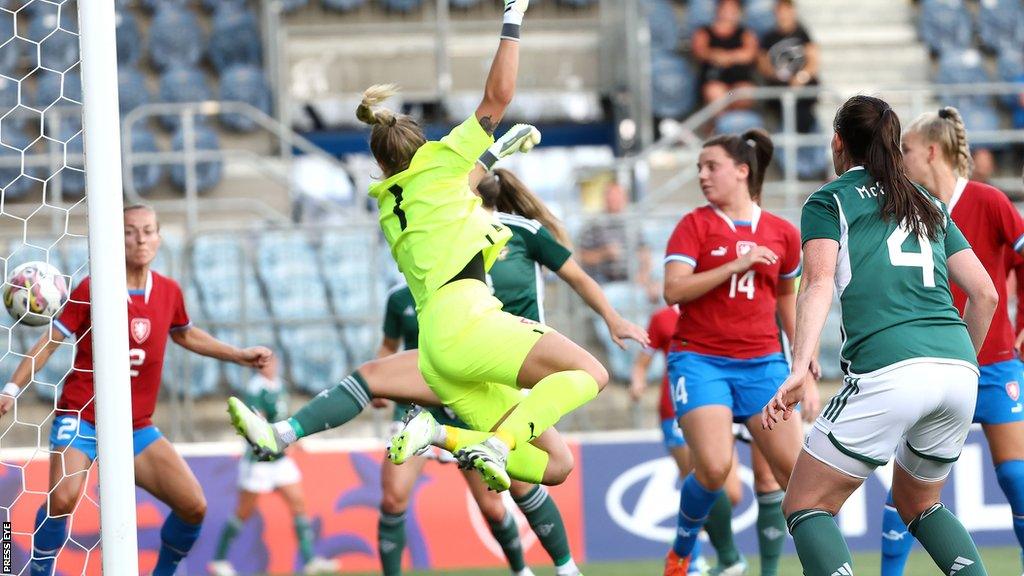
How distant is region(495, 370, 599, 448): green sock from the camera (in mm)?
4949

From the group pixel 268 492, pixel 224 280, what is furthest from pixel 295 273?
pixel 268 492

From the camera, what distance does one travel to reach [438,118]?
15.9 metres

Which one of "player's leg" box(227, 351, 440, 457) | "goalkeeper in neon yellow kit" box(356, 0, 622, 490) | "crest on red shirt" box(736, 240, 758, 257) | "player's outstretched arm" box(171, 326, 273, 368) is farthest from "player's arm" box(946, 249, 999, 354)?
"player's outstretched arm" box(171, 326, 273, 368)

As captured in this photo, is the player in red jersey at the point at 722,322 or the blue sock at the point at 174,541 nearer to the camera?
the player in red jersey at the point at 722,322

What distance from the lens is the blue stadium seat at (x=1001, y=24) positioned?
16266mm

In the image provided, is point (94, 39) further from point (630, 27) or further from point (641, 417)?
point (630, 27)

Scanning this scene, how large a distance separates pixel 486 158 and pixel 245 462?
4.61 m

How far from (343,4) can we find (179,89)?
2.27 meters

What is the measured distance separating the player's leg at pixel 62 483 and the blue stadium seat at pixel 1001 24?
12892 mm

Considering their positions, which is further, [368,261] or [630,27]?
[630,27]

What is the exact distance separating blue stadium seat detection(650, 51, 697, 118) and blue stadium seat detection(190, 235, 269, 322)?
585cm

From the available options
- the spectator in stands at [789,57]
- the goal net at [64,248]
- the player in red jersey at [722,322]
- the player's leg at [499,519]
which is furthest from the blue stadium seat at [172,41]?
the player in red jersey at [722,322]

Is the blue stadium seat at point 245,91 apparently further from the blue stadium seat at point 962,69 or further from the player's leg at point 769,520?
the player's leg at point 769,520

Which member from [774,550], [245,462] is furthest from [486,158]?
[245,462]
